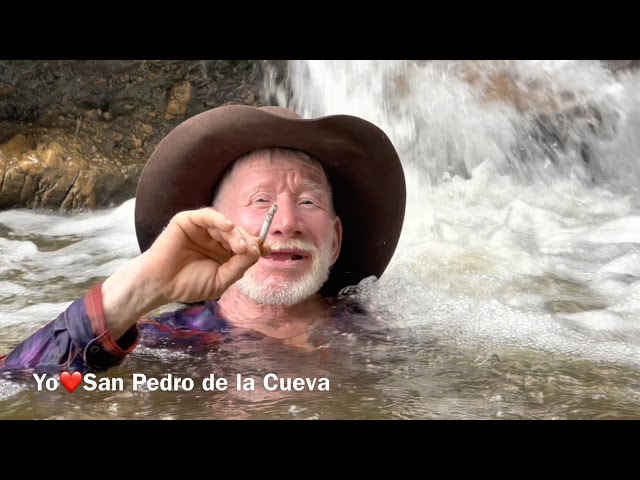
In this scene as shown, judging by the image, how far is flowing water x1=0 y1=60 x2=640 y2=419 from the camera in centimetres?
219

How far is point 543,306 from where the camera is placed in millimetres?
3465

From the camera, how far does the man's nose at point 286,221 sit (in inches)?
106

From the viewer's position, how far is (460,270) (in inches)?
157

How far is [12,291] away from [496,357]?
2291mm

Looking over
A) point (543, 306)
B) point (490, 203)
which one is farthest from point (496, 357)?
point (490, 203)

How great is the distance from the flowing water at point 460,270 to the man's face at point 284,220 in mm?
216

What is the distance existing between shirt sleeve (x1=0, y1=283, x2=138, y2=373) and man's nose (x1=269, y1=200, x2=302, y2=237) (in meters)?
0.68

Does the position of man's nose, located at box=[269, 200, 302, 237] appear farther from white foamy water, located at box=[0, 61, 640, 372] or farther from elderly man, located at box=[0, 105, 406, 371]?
white foamy water, located at box=[0, 61, 640, 372]

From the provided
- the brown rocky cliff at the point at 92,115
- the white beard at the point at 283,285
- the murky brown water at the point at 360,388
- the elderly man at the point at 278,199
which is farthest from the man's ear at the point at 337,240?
the brown rocky cliff at the point at 92,115

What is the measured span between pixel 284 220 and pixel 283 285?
23cm

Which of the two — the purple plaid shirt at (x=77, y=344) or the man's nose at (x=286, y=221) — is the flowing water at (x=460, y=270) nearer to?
the purple plaid shirt at (x=77, y=344)

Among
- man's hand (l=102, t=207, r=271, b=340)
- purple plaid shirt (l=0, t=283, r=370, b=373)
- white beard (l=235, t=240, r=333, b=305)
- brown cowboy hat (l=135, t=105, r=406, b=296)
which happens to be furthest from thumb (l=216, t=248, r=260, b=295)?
brown cowboy hat (l=135, t=105, r=406, b=296)

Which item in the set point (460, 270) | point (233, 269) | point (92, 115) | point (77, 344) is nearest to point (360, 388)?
point (233, 269)

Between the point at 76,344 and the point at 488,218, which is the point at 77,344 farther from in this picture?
the point at 488,218
